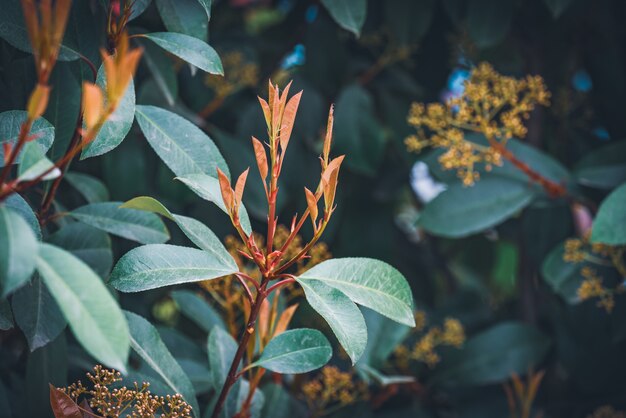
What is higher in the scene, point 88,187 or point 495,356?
point 88,187

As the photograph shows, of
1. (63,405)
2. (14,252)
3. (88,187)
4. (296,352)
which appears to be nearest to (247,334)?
(296,352)

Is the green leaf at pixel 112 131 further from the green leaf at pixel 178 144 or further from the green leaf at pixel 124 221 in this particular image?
the green leaf at pixel 124 221

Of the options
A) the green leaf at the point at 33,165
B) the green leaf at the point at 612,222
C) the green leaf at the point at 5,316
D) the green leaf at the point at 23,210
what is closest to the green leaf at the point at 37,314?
the green leaf at the point at 5,316

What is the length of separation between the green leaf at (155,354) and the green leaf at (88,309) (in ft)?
0.97

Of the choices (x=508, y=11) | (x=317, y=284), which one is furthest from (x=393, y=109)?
(x=317, y=284)

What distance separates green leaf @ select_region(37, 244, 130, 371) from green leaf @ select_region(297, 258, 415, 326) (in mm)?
229

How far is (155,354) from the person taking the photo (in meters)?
0.83

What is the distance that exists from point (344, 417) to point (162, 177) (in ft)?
2.04

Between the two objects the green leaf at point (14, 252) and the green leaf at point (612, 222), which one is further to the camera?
the green leaf at point (612, 222)

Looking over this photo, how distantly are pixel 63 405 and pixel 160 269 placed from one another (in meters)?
0.17

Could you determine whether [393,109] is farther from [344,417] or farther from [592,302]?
[344,417]

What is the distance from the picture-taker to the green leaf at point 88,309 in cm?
49

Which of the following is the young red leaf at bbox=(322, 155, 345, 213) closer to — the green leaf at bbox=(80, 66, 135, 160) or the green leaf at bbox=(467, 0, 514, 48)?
the green leaf at bbox=(80, 66, 135, 160)

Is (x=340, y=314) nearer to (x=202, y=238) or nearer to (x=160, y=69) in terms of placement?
(x=202, y=238)
